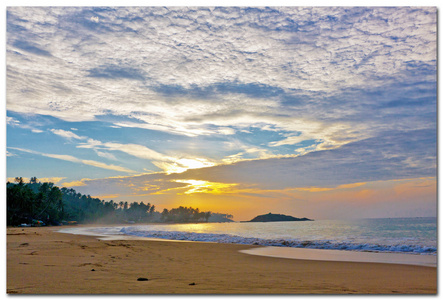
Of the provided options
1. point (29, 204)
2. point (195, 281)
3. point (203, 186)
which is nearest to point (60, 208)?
point (29, 204)

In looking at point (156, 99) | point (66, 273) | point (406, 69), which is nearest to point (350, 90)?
point (406, 69)

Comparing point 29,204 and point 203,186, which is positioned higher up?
point 203,186

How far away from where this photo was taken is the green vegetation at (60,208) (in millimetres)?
67469

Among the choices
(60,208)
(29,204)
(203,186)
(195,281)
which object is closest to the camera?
(195,281)

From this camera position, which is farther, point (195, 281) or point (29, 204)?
point (29, 204)

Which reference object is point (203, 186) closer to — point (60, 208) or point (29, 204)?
point (29, 204)

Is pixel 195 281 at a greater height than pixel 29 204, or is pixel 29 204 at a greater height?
pixel 195 281

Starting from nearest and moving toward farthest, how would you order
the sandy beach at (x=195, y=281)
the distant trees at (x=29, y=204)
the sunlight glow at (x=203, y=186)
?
the sandy beach at (x=195, y=281) < the sunlight glow at (x=203, y=186) < the distant trees at (x=29, y=204)

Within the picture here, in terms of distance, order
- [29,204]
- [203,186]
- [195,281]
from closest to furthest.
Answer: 1. [195,281]
2. [203,186]
3. [29,204]

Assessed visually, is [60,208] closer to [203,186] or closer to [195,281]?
[203,186]

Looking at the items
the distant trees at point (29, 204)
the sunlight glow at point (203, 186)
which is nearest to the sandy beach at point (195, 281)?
the sunlight glow at point (203, 186)

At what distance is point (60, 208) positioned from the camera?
9825 centimetres

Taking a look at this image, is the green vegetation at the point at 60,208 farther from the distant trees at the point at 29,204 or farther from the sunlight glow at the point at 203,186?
the sunlight glow at the point at 203,186

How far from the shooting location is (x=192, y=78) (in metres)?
10.9
